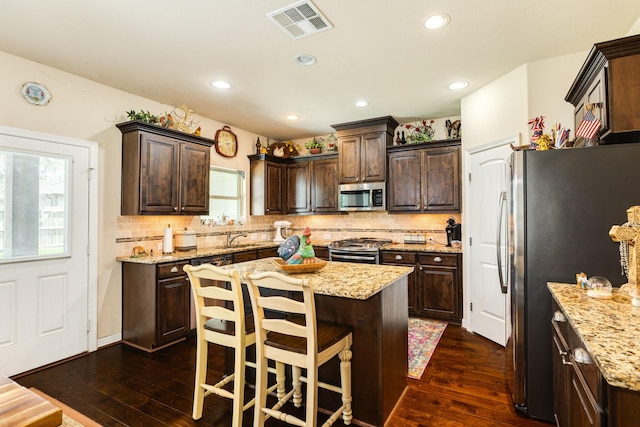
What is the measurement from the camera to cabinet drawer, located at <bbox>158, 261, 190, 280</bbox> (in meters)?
3.32

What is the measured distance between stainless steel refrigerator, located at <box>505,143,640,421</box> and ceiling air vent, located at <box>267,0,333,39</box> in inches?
65.8

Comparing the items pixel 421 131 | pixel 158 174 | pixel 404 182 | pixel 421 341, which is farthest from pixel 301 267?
pixel 421 131

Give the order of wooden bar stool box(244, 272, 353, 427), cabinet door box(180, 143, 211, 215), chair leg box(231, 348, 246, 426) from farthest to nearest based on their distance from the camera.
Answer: cabinet door box(180, 143, 211, 215) < chair leg box(231, 348, 246, 426) < wooden bar stool box(244, 272, 353, 427)

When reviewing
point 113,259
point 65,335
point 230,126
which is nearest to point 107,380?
point 65,335

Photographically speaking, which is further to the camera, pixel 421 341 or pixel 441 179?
pixel 441 179

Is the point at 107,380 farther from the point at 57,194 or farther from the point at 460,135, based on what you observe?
the point at 460,135

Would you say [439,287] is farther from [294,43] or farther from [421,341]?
[294,43]

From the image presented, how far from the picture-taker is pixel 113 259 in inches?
138

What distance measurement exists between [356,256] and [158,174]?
2672 millimetres

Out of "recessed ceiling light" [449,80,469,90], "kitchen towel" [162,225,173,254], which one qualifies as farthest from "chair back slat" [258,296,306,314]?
"recessed ceiling light" [449,80,469,90]

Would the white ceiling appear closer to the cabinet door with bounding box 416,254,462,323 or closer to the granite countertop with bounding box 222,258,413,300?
the granite countertop with bounding box 222,258,413,300

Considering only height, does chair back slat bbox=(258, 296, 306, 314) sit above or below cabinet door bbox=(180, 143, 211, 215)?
below

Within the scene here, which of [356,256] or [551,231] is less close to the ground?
[551,231]

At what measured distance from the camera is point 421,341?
3.47 metres
